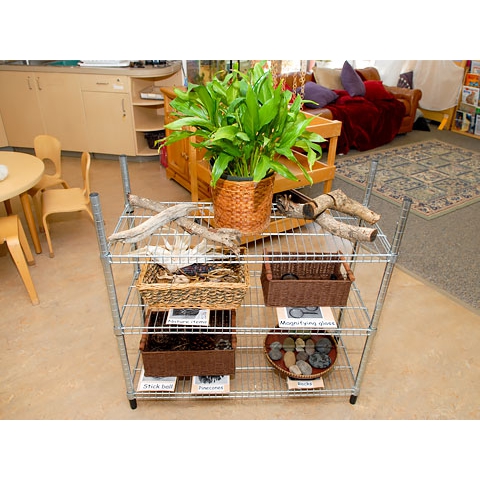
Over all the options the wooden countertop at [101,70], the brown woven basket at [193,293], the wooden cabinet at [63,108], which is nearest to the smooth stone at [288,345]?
the brown woven basket at [193,293]

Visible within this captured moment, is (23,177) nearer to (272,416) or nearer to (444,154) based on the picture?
(272,416)

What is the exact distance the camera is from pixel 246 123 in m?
1.33

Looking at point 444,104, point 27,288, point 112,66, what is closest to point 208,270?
point 27,288

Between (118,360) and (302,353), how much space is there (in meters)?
0.93

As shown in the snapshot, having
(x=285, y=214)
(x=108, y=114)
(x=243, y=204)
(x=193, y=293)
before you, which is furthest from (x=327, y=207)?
(x=108, y=114)

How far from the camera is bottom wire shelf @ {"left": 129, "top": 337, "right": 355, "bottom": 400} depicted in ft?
6.23

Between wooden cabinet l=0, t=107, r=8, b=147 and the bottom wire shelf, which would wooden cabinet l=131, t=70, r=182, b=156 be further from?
the bottom wire shelf

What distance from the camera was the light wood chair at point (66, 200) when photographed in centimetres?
283

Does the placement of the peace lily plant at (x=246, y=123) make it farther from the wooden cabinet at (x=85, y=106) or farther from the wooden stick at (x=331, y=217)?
the wooden cabinet at (x=85, y=106)

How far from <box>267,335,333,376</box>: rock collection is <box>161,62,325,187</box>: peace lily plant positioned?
917 millimetres

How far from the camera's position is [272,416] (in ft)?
6.18

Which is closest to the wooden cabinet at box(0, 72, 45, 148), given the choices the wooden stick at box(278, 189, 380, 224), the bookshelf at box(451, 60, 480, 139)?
the wooden stick at box(278, 189, 380, 224)

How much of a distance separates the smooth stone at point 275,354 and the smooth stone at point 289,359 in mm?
24

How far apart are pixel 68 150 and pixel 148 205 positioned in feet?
10.7
